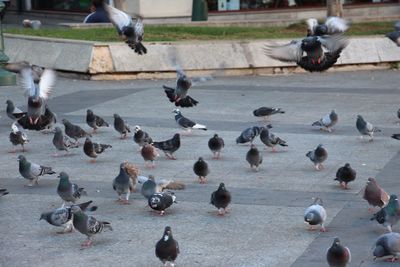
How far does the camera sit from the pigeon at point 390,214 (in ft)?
29.0

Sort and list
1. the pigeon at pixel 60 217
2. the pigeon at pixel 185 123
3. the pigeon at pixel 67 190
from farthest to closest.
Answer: the pigeon at pixel 185 123
the pigeon at pixel 67 190
the pigeon at pixel 60 217

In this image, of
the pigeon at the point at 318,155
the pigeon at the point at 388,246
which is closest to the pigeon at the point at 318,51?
the pigeon at the point at 318,155

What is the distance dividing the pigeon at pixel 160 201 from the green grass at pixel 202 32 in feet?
35.9

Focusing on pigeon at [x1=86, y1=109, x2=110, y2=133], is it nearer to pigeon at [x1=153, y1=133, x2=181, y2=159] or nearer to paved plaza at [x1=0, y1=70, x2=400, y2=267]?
paved plaza at [x1=0, y1=70, x2=400, y2=267]

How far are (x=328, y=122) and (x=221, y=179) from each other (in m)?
3.05

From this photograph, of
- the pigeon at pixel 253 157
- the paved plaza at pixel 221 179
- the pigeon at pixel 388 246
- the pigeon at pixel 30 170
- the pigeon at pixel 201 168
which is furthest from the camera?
the pigeon at pixel 253 157

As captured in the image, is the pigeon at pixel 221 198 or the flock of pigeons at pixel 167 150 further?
the pigeon at pixel 221 198

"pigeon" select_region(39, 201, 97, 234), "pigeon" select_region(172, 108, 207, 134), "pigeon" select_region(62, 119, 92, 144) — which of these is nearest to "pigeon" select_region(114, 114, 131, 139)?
"pigeon" select_region(62, 119, 92, 144)

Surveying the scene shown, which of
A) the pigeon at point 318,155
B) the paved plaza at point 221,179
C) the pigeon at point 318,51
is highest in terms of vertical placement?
the pigeon at point 318,51

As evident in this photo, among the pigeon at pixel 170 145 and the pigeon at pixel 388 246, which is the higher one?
the pigeon at pixel 388 246

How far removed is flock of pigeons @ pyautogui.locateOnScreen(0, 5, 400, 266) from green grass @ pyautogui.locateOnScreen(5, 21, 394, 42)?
5.72 m

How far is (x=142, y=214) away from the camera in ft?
32.8

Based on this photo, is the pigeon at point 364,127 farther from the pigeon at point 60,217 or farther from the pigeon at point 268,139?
the pigeon at point 60,217

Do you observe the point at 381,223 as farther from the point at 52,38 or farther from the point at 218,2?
the point at 218,2
